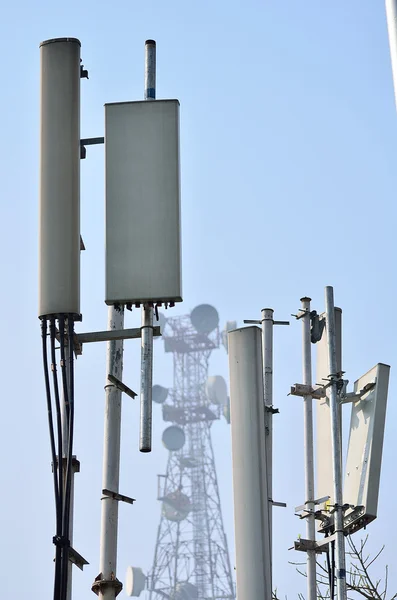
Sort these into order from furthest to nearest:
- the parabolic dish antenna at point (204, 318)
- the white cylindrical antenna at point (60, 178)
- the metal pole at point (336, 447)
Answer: the parabolic dish antenna at point (204, 318) → the metal pole at point (336, 447) → the white cylindrical antenna at point (60, 178)

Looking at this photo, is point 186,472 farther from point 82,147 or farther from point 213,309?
point 82,147

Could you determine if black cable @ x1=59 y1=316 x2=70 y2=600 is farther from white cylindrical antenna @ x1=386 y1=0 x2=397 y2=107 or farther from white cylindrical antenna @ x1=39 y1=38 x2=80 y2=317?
white cylindrical antenna @ x1=386 y1=0 x2=397 y2=107

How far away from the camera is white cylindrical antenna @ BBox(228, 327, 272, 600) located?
412 inches

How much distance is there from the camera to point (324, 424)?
44.1 ft

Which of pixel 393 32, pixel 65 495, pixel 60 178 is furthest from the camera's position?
pixel 393 32

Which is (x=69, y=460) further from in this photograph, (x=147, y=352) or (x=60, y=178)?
(x=60, y=178)

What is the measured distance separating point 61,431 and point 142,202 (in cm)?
157

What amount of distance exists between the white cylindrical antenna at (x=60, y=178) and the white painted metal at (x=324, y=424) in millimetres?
5095

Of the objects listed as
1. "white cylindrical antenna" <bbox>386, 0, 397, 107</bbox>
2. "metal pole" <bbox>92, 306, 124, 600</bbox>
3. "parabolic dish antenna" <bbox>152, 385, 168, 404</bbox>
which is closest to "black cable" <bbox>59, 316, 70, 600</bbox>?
"white cylindrical antenna" <bbox>386, 0, 397, 107</bbox>

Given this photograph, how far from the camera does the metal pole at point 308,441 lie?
49.2 feet

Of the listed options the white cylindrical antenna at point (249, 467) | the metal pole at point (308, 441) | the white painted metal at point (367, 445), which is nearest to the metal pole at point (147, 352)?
the white cylindrical antenna at point (249, 467)

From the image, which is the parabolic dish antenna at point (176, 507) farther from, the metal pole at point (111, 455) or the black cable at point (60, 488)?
the black cable at point (60, 488)

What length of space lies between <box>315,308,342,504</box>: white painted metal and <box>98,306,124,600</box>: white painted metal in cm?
213

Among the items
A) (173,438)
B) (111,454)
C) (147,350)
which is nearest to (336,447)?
(111,454)
